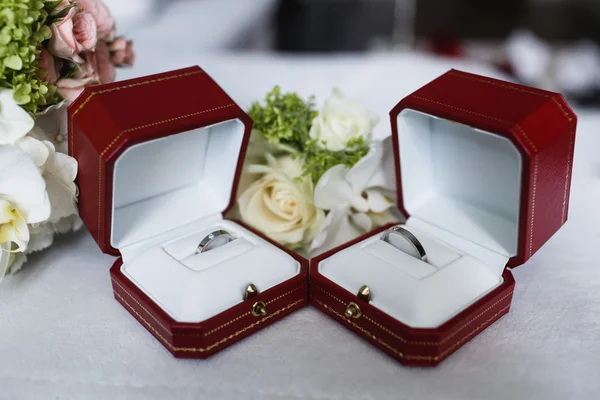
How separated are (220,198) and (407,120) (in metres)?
0.32

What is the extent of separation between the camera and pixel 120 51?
0.98 m

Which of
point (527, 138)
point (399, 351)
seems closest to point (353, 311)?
point (399, 351)

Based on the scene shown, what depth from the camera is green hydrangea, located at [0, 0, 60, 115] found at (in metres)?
0.67

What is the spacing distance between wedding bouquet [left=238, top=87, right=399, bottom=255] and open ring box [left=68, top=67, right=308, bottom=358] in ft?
0.17

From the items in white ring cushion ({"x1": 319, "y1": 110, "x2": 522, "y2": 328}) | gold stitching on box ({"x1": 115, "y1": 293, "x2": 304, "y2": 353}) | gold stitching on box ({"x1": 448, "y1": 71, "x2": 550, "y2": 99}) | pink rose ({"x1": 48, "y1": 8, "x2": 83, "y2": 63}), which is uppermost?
pink rose ({"x1": 48, "y1": 8, "x2": 83, "y2": 63})

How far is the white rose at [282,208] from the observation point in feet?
2.81

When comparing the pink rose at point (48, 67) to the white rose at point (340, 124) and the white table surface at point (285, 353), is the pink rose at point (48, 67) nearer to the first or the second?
the white table surface at point (285, 353)

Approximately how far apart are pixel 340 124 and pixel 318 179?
0.09 metres

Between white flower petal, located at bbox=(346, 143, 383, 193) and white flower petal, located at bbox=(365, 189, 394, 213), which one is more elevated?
white flower petal, located at bbox=(346, 143, 383, 193)

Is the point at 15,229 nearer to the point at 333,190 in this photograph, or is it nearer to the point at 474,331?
the point at 333,190

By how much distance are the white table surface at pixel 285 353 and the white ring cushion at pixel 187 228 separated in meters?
0.07

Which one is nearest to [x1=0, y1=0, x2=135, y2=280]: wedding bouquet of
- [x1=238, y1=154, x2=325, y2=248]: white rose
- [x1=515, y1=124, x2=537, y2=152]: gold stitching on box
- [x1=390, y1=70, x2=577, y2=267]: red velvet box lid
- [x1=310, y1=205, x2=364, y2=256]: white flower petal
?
[x1=238, y1=154, x2=325, y2=248]: white rose

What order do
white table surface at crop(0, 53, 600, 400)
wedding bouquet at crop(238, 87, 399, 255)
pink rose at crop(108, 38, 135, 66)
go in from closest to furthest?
white table surface at crop(0, 53, 600, 400), wedding bouquet at crop(238, 87, 399, 255), pink rose at crop(108, 38, 135, 66)

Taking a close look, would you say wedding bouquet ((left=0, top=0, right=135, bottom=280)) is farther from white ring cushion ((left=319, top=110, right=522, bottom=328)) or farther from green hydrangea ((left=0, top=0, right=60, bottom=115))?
white ring cushion ((left=319, top=110, right=522, bottom=328))
